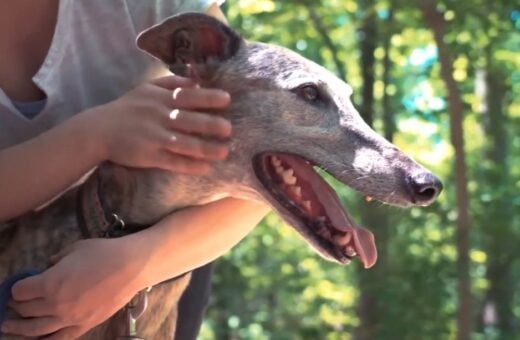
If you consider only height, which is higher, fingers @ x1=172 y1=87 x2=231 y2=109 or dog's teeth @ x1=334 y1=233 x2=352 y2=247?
fingers @ x1=172 y1=87 x2=231 y2=109


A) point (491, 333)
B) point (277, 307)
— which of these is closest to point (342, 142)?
point (491, 333)

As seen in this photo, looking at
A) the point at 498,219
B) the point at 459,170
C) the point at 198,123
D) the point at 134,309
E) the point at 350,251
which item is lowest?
the point at 498,219

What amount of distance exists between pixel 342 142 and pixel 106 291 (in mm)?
486

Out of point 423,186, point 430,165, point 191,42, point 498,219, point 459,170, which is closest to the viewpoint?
point 423,186

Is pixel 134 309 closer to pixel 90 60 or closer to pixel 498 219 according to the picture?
pixel 90 60

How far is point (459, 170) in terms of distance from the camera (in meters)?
4.23

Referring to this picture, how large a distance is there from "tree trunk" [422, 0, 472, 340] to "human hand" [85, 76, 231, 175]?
2.27 m

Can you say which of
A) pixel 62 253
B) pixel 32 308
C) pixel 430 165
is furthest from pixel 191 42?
pixel 430 165

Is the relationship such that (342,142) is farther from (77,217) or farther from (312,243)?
(77,217)

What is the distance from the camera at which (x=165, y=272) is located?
6.44ft

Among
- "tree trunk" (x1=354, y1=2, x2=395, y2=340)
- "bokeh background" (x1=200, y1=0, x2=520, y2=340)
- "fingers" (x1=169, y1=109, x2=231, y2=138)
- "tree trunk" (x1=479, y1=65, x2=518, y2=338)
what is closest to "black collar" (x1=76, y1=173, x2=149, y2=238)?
"fingers" (x1=169, y1=109, x2=231, y2=138)

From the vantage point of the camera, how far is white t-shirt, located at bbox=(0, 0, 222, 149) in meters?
2.04

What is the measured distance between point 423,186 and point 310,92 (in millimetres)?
293

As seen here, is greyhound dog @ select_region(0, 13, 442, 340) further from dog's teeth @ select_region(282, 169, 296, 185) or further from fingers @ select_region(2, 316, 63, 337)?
fingers @ select_region(2, 316, 63, 337)
